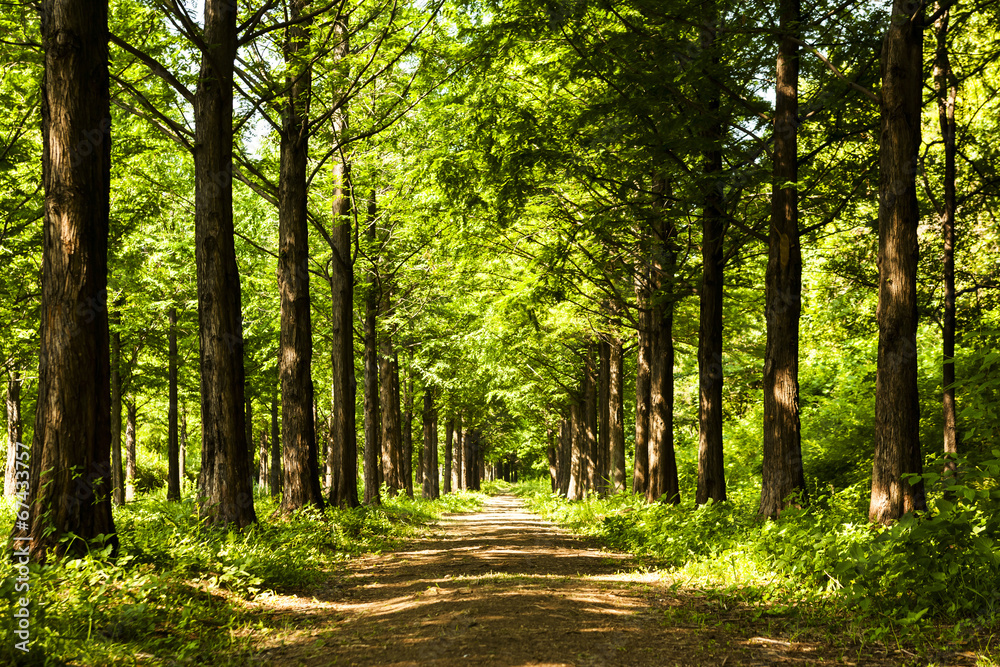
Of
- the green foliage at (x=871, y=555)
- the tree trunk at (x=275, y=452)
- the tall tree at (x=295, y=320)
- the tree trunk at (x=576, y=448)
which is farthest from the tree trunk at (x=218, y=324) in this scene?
the tree trunk at (x=576, y=448)

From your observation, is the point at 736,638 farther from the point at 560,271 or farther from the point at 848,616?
the point at 560,271

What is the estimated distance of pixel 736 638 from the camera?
5695mm

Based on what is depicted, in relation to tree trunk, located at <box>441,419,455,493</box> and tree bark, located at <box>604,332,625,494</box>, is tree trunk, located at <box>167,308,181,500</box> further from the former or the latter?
tree trunk, located at <box>441,419,455,493</box>

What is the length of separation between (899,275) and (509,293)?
1088 cm

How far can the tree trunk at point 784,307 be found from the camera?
962 centimetres

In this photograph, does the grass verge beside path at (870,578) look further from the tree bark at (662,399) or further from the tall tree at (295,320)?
the tall tree at (295,320)

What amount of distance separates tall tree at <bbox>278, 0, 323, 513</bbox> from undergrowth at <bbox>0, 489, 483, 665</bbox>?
3019mm

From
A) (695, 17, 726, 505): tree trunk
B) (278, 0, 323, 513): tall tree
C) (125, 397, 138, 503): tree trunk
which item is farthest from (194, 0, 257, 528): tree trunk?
(125, 397, 138, 503): tree trunk

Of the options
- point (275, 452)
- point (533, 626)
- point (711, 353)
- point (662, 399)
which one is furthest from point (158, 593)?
point (275, 452)

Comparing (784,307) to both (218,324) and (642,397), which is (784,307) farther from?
(642,397)

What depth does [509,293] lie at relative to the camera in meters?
17.3

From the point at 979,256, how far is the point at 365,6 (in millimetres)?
15889

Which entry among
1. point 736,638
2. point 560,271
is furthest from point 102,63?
point 560,271

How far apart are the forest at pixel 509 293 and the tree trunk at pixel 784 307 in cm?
5
